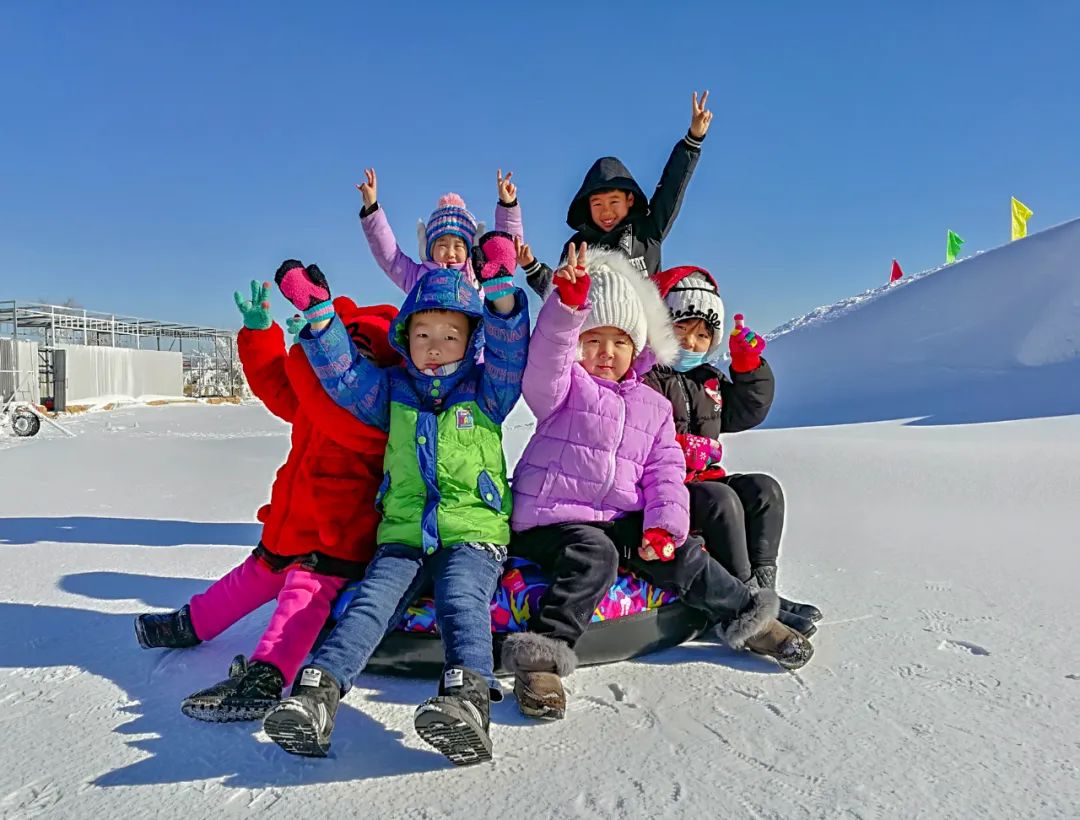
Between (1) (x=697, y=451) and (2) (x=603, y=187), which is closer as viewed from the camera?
(1) (x=697, y=451)

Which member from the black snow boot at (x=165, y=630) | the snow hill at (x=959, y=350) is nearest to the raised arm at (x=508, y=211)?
the black snow boot at (x=165, y=630)

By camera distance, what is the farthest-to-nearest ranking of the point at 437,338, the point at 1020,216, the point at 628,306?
1. the point at 1020,216
2. the point at 628,306
3. the point at 437,338

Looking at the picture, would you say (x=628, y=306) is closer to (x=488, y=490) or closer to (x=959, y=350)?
(x=488, y=490)

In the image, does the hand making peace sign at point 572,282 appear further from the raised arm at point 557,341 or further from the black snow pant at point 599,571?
the black snow pant at point 599,571

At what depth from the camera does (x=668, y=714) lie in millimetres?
1843

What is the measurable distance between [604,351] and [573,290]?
1.32ft

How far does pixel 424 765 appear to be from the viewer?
1596mm

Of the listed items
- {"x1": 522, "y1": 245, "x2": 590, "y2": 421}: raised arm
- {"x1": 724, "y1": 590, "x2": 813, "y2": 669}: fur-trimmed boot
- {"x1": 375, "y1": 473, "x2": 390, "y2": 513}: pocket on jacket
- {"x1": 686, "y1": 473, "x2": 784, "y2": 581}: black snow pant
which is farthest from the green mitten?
{"x1": 724, "y1": 590, "x2": 813, "y2": 669}: fur-trimmed boot

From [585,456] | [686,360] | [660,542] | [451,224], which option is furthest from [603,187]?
[660,542]

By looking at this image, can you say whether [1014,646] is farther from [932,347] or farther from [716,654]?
[932,347]

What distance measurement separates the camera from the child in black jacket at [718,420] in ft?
7.77

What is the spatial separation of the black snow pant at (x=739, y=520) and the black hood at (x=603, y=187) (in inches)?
55.2

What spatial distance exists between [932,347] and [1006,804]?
13344 mm

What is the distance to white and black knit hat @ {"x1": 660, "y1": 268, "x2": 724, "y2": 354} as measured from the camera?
278cm
